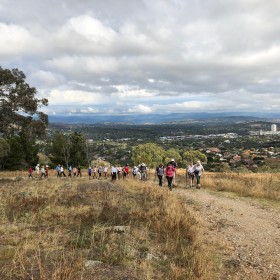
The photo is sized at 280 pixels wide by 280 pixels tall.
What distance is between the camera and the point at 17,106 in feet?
72.3

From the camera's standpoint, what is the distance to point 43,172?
28156mm

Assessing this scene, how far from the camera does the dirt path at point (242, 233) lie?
5973 mm

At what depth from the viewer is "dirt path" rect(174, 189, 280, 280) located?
5.97 m

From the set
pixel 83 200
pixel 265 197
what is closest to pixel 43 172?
pixel 83 200

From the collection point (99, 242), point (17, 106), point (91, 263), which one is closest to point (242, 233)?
point (99, 242)

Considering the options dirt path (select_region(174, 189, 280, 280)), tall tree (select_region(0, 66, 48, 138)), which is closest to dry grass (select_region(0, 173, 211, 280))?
dirt path (select_region(174, 189, 280, 280))

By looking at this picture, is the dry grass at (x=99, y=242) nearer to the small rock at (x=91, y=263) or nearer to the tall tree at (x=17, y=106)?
the small rock at (x=91, y=263)

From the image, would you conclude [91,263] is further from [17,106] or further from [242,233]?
[17,106]

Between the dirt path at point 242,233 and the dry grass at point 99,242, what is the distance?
1.96 ft

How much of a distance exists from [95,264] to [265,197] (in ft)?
35.3

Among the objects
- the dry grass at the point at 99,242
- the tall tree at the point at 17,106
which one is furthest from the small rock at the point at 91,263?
the tall tree at the point at 17,106

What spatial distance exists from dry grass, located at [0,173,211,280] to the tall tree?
1252 cm

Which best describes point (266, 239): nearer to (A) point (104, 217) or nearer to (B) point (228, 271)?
(B) point (228, 271)

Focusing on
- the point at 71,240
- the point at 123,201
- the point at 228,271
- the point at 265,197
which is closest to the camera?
the point at 228,271
